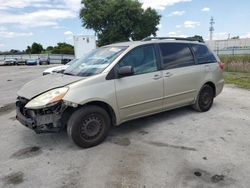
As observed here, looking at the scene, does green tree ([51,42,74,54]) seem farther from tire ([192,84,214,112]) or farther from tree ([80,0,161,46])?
tire ([192,84,214,112])

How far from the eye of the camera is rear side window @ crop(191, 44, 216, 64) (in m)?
5.80

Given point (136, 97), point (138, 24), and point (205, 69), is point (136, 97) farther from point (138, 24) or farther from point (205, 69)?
point (138, 24)

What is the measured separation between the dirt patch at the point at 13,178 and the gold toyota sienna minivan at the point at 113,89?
2.52 ft

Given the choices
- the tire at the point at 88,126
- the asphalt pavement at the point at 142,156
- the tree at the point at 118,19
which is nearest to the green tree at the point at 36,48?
the tree at the point at 118,19

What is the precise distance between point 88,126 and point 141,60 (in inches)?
63.0

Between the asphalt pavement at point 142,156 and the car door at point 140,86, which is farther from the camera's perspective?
the car door at point 140,86

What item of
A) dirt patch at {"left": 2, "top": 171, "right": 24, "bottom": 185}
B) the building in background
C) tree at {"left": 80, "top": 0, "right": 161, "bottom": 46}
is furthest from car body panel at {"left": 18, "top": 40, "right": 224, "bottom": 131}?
tree at {"left": 80, "top": 0, "right": 161, "bottom": 46}

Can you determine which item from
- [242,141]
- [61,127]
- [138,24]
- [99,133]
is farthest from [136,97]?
[138,24]

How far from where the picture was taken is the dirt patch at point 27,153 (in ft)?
13.1

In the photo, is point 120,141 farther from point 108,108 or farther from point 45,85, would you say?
Answer: point 45,85

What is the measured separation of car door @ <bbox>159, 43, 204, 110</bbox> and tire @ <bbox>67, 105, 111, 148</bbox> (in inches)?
59.6

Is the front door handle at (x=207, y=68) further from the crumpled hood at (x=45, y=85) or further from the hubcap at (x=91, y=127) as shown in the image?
the crumpled hood at (x=45, y=85)

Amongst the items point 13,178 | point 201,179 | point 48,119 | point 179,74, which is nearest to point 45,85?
point 48,119

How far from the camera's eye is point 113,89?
4.34 meters
